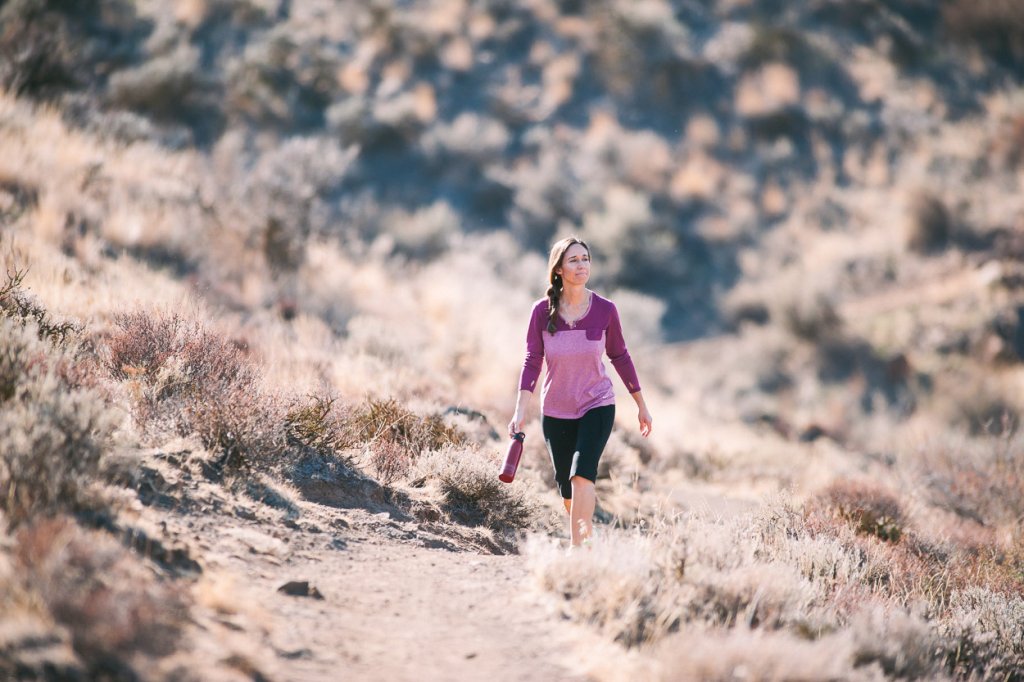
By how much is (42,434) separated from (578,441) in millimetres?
2800

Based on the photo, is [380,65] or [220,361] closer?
[220,361]

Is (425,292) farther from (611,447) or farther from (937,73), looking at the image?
(937,73)

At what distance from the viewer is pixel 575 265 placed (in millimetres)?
4793

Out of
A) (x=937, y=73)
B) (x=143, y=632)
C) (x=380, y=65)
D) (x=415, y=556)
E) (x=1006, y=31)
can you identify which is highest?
(x=1006, y=31)

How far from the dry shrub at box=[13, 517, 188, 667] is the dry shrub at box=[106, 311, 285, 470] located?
1.58m

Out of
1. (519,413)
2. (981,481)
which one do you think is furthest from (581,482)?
(981,481)

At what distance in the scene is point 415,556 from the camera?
4676 millimetres

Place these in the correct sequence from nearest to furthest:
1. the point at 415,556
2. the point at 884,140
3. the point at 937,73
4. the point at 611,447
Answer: the point at 415,556 < the point at 611,447 < the point at 884,140 < the point at 937,73

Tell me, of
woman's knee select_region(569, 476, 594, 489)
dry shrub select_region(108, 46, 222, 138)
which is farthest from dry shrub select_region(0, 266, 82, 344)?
dry shrub select_region(108, 46, 222, 138)

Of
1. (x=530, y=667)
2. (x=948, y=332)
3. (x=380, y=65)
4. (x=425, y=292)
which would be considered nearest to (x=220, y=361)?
(x=530, y=667)

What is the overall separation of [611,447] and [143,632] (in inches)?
236

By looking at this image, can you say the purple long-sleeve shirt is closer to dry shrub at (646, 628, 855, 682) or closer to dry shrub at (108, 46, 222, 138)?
dry shrub at (646, 628, 855, 682)

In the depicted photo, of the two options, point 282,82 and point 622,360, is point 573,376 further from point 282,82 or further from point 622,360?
point 282,82

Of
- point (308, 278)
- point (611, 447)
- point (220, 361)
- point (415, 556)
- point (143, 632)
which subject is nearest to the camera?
point (143, 632)
